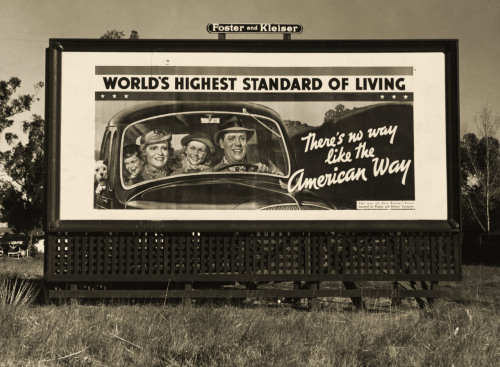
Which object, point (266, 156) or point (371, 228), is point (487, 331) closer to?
point (371, 228)

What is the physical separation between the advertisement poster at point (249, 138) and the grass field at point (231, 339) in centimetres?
226

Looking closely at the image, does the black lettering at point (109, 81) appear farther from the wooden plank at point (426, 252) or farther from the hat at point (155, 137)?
the wooden plank at point (426, 252)

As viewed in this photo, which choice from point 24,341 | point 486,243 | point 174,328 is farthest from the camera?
point 486,243

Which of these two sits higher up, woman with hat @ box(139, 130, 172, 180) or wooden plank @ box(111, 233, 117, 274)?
woman with hat @ box(139, 130, 172, 180)

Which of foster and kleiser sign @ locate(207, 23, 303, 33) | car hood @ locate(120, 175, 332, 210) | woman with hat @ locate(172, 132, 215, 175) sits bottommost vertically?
car hood @ locate(120, 175, 332, 210)

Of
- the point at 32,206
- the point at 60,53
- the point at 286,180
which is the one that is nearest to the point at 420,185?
the point at 286,180

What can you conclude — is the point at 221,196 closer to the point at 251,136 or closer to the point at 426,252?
the point at 251,136

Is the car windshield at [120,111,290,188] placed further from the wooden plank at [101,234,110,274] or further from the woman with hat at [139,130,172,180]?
the wooden plank at [101,234,110,274]

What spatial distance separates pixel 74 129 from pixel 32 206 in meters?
34.2

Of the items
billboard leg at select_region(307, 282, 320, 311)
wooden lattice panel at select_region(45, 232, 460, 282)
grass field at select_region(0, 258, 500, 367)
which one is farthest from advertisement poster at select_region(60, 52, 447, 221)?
grass field at select_region(0, 258, 500, 367)

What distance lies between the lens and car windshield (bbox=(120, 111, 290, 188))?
10.4 m

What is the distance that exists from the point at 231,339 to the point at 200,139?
423cm

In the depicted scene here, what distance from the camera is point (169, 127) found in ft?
34.3

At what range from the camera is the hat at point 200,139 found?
10.4 m
